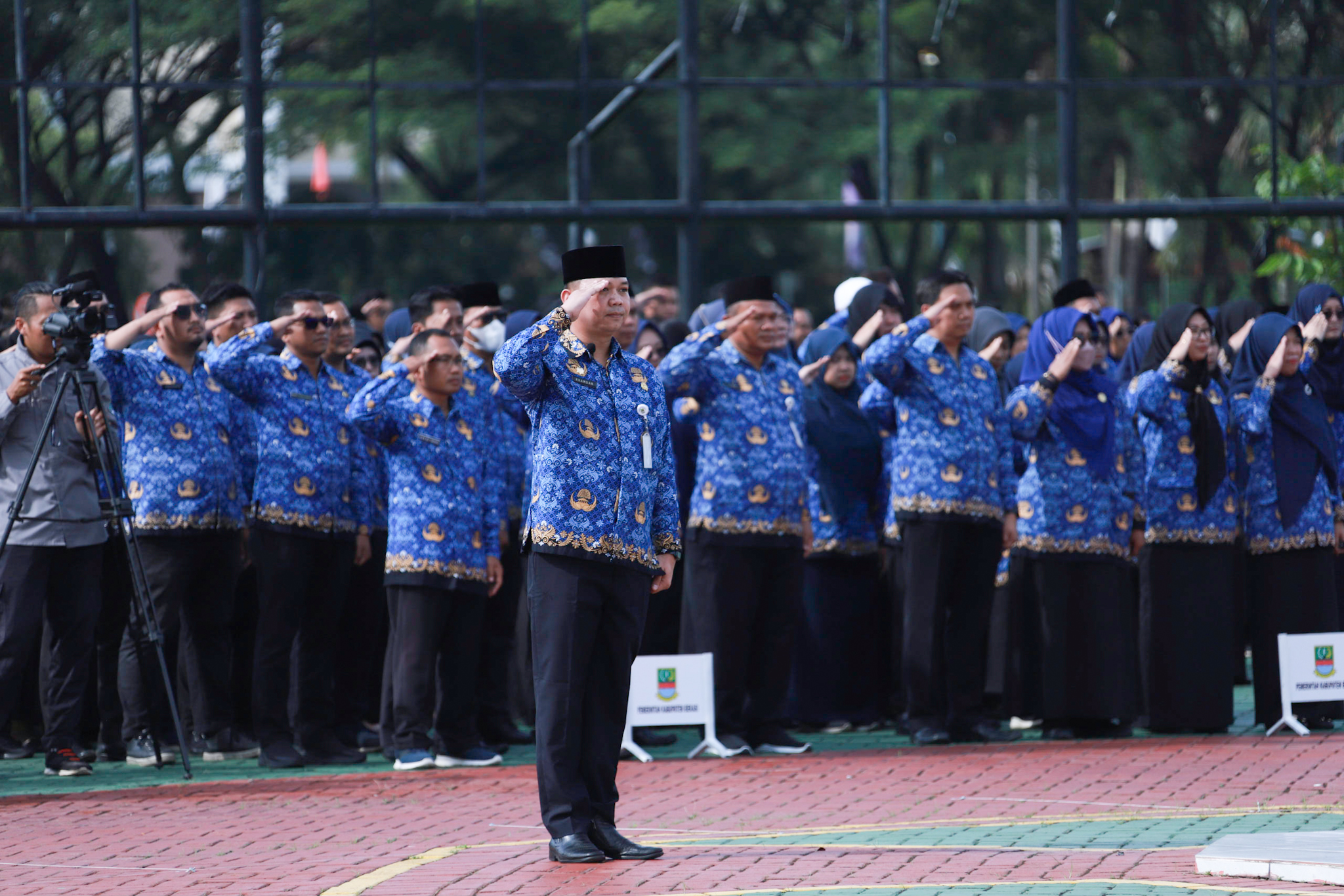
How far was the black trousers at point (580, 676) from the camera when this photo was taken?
6.55 m

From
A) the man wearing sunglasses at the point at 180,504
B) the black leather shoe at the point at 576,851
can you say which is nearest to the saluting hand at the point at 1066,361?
the man wearing sunglasses at the point at 180,504

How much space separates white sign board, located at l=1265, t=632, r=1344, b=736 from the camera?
10141 mm

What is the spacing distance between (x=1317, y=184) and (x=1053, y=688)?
6905 millimetres

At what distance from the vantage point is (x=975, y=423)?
9992 millimetres

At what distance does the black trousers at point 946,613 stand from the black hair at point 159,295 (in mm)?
4020

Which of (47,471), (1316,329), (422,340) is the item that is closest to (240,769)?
(47,471)

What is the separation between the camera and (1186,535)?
10.3 m

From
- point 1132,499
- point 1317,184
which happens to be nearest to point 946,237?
point 1317,184

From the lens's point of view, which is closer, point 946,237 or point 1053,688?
point 1053,688

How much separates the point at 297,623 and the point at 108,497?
1.14 m

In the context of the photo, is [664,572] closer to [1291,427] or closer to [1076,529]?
[1076,529]

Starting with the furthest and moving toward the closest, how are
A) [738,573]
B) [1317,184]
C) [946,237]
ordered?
1. [946,237]
2. [1317,184]
3. [738,573]

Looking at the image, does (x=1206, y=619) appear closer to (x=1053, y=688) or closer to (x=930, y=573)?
(x=1053, y=688)

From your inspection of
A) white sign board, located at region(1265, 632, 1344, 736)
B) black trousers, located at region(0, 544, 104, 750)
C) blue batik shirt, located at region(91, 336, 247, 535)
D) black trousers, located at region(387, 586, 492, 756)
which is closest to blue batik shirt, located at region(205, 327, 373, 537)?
blue batik shirt, located at region(91, 336, 247, 535)
